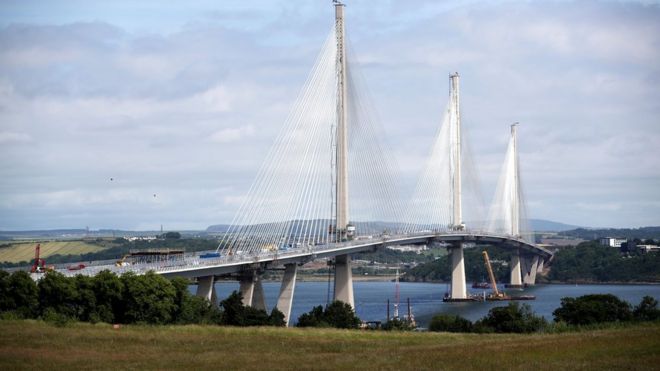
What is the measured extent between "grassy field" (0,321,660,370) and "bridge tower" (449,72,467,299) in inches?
2439

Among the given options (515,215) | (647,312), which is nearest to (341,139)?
(647,312)

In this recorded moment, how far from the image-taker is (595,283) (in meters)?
152

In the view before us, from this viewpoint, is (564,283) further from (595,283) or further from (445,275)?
(445,275)

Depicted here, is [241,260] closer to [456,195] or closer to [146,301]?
[146,301]

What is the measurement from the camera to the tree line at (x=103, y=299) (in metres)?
47.6

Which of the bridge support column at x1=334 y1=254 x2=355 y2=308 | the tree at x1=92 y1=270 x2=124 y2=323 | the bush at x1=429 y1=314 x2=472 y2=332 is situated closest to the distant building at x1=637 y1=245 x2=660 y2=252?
the bridge support column at x1=334 y1=254 x2=355 y2=308

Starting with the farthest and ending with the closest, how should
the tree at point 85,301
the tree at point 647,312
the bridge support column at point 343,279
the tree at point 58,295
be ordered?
the bridge support column at point 343,279 < the tree at point 647,312 < the tree at point 85,301 < the tree at point 58,295

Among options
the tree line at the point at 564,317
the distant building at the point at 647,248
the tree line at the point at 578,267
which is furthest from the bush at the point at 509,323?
the distant building at the point at 647,248

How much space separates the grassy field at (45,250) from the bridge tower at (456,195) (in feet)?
152

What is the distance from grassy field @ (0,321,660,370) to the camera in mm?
34500

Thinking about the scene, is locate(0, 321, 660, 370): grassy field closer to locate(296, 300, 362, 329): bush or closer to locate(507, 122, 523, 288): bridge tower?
locate(296, 300, 362, 329): bush

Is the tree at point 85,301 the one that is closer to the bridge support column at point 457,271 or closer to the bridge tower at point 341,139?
the bridge tower at point 341,139

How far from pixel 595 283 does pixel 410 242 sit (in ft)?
226

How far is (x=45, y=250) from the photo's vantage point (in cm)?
14500
